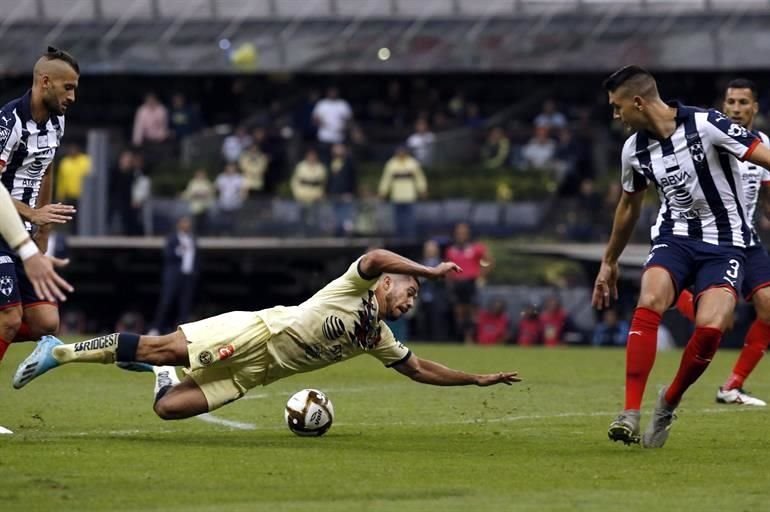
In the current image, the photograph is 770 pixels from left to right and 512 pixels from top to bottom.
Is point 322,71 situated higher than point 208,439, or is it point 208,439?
point 322,71

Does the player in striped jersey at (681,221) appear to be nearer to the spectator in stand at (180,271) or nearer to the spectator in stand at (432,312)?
the spectator in stand at (432,312)

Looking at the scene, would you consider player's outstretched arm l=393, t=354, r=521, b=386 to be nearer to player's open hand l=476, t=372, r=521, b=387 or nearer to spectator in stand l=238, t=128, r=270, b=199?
player's open hand l=476, t=372, r=521, b=387

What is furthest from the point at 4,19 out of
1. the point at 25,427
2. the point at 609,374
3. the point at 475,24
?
the point at 25,427

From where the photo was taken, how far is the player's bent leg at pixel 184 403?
10555mm

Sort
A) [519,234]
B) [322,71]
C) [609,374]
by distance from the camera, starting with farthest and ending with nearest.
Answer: [322,71]
[519,234]
[609,374]

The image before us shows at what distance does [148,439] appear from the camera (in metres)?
10.6

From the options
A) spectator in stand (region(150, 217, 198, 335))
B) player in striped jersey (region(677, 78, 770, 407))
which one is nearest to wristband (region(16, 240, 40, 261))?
player in striped jersey (region(677, 78, 770, 407))

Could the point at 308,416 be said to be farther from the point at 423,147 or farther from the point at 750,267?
the point at 423,147

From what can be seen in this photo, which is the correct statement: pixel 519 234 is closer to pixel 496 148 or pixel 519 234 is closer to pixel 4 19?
pixel 496 148

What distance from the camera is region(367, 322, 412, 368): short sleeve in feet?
35.8

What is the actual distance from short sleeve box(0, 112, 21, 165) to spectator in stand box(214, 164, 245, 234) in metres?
17.3

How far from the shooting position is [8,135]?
35.1ft

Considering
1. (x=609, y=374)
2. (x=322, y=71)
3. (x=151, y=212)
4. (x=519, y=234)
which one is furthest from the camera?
(x=322, y=71)

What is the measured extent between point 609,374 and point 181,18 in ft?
63.3
